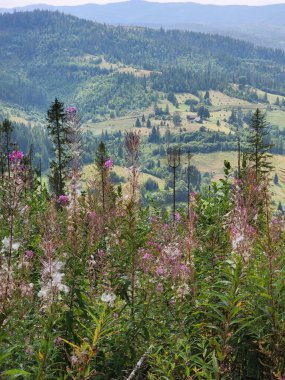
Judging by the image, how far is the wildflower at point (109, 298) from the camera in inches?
200

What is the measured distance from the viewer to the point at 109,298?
202 inches

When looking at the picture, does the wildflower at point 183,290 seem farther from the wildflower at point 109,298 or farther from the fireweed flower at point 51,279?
the fireweed flower at point 51,279

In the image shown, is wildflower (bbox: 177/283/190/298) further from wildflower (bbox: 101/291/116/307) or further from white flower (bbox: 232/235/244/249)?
white flower (bbox: 232/235/244/249)

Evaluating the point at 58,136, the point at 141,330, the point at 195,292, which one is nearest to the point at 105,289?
the point at 141,330

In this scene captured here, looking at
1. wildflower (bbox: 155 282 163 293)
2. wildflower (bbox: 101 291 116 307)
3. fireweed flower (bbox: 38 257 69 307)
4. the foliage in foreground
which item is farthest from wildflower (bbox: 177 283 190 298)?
fireweed flower (bbox: 38 257 69 307)

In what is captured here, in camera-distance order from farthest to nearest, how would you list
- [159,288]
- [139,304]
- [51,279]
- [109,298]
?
1. [159,288]
2. [139,304]
3. [109,298]
4. [51,279]

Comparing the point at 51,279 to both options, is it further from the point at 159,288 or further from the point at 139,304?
the point at 159,288

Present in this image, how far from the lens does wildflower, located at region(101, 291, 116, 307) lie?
5078 mm

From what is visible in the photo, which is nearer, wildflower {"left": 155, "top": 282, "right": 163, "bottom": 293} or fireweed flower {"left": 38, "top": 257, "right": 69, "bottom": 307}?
fireweed flower {"left": 38, "top": 257, "right": 69, "bottom": 307}

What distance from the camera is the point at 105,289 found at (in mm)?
5410

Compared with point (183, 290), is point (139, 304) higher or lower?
lower

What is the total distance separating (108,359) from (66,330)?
51cm

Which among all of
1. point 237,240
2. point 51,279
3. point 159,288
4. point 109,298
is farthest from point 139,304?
point 237,240

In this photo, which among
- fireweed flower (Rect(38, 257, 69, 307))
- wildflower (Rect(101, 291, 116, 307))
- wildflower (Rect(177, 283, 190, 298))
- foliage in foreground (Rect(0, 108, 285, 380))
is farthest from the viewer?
wildflower (Rect(177, 283, 190, 298))
